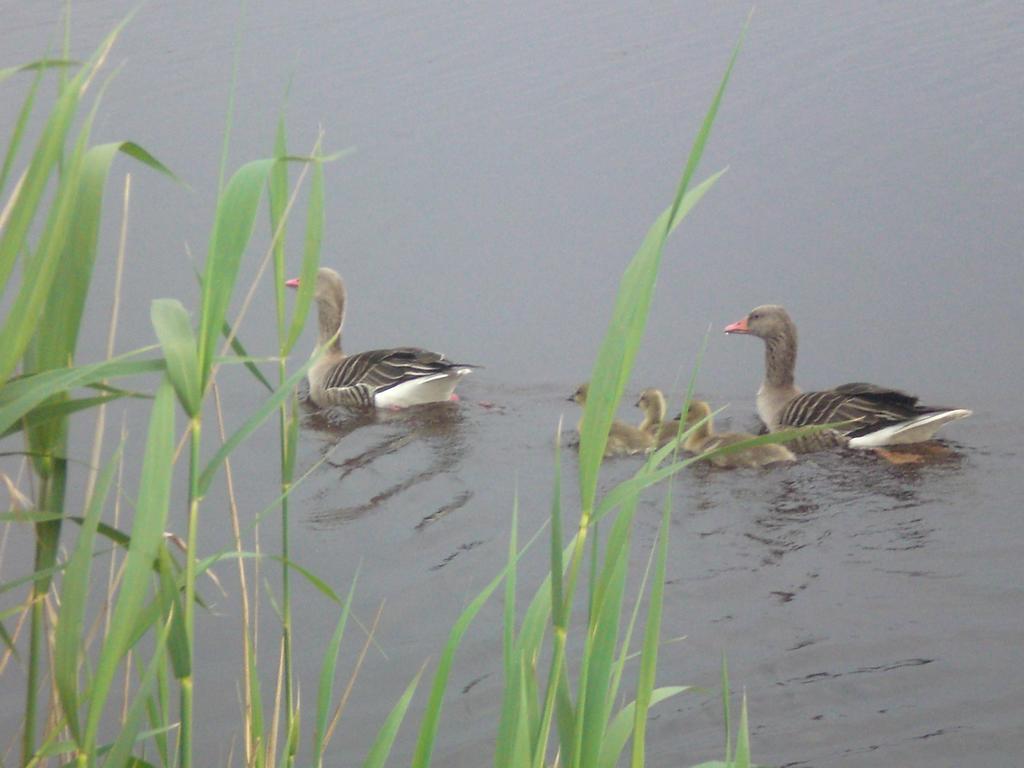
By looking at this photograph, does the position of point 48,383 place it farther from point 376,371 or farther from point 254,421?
point 376,371

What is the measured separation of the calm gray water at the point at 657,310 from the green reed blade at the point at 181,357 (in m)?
0.85

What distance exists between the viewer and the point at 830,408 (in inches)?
287

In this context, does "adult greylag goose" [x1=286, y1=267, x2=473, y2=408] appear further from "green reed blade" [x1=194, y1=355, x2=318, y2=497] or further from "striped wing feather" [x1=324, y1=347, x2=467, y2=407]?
"green reed blade" [x1=194, y1=355, x2=318, y2=497]

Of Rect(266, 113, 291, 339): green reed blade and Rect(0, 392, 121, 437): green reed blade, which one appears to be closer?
Rect(0, 392, 121, 437): green reed blade

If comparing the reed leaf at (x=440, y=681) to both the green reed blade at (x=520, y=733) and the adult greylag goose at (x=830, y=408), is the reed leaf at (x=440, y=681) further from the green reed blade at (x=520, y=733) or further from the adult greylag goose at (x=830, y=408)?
the adult greylag goose at (x=830, y=408)

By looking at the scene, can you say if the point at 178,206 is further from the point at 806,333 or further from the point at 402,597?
the point at 402,597

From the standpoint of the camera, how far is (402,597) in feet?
19.0

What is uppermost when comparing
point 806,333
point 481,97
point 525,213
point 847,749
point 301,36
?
point 301,36

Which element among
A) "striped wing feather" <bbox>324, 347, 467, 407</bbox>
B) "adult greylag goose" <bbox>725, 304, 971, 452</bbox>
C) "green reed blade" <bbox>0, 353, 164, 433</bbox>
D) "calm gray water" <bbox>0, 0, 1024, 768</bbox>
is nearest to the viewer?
"green reed blade" <bbox>0, 353, 164, 433</bbox>

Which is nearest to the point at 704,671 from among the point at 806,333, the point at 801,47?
the point at 806,333

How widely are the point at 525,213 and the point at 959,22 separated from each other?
665 centimetres

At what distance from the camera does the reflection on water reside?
700cm

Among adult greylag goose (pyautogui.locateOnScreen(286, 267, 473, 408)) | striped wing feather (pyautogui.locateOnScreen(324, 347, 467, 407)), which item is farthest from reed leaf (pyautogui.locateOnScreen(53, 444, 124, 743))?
striped wing feather (pyautogui.locateOnScreen(324, 347, 467, 407))

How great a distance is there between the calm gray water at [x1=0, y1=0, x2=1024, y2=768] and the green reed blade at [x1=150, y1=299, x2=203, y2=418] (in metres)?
0.85
